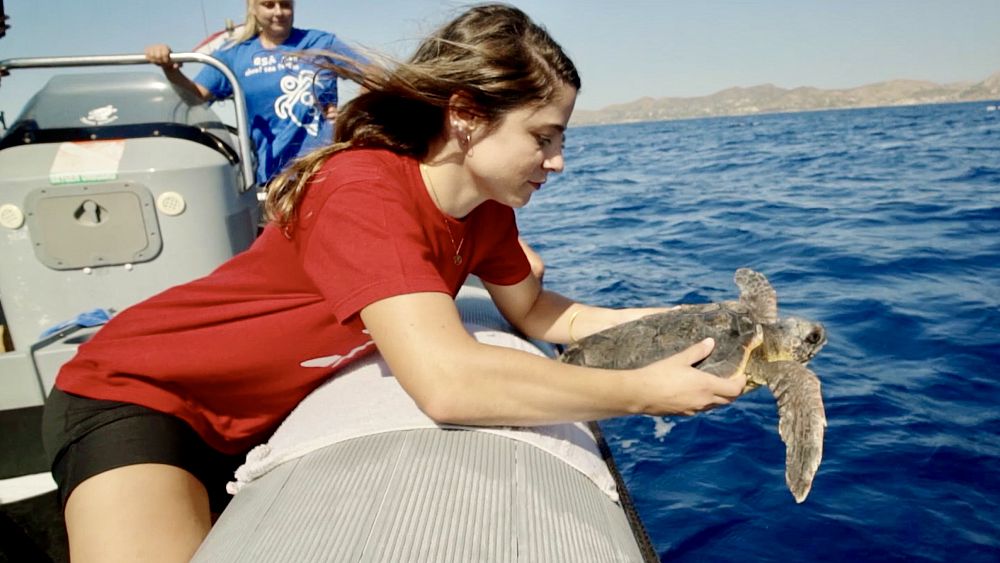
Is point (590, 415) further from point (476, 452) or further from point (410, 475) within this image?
point (410, 475)

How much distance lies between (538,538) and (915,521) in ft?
8.41

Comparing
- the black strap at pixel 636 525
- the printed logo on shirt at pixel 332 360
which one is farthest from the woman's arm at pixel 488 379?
the printed logo on shirt at pixel 332 360

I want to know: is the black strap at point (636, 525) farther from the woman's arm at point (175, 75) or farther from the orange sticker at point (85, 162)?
the woman's arm at point (175, 75)

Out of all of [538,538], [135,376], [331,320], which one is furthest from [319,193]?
[538,538]

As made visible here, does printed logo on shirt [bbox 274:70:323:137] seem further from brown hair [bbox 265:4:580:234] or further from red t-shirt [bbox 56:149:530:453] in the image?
red t-shirt [bbox 56:149:530:453]

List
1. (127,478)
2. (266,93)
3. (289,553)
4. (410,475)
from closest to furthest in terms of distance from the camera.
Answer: (289,553), (410,475), (127,478), (266,93)

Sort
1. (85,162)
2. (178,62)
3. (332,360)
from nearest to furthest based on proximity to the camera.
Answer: (332,360), (85,162), (178,62)

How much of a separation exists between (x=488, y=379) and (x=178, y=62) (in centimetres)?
303

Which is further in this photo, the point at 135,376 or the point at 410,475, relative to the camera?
the point at 135,376

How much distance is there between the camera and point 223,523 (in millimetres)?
1378

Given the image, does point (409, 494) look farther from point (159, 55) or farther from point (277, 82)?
point (277, 82)

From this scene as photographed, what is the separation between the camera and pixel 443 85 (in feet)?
5.17

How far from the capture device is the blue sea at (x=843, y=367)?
2912mm

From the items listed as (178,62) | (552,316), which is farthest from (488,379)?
(178,62)
